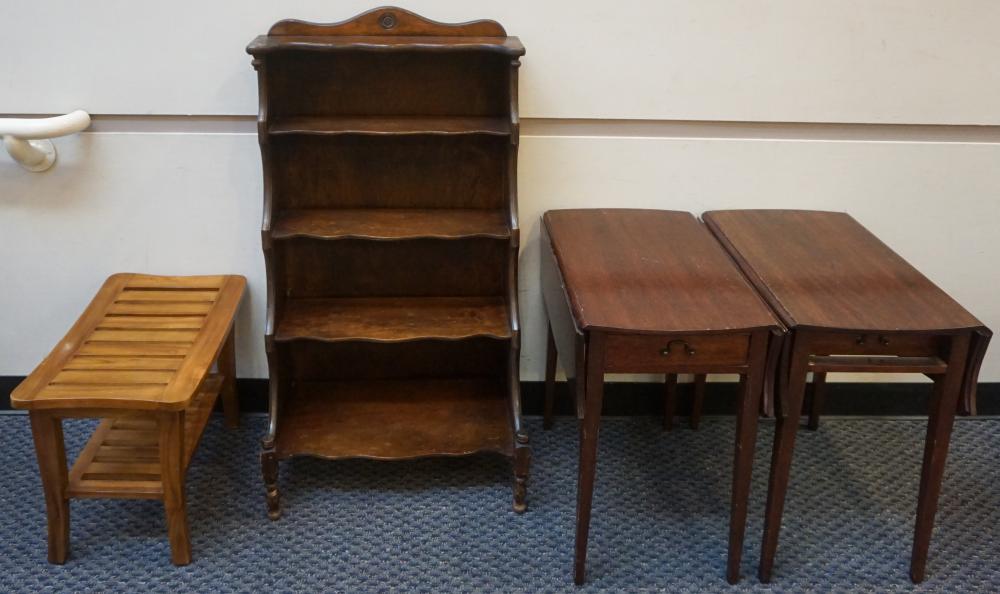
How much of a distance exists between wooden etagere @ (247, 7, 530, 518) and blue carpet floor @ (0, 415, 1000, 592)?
0.14 meters

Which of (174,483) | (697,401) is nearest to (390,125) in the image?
(174,483)

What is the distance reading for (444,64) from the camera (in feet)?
7.30

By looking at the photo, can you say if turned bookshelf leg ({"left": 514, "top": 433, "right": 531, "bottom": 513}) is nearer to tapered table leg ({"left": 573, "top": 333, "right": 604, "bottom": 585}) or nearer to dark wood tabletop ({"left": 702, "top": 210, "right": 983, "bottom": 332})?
tapered table leg ({"left": 573, "top": 333, "right": 604, "bottom": 585})

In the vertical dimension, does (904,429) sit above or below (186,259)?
below

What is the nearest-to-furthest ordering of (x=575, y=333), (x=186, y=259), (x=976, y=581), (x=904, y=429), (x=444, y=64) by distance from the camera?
(x=575, y=333) → (x=976, y=581) → (x=444, y=64) → (x=186, y=259) → (x=904, y=429)

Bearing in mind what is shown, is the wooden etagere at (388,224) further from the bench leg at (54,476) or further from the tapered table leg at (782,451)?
the tapered table leg at (782,451)

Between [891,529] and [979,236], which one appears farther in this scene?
[979,236]

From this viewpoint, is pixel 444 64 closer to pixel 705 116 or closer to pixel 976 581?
pixel 705 116

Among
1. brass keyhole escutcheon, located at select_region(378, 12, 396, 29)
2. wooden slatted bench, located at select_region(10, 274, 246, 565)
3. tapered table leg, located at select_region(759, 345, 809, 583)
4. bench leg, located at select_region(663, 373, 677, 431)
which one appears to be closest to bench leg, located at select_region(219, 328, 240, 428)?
wooden slatted bench, located at select_region(10, 274, 246, 565)

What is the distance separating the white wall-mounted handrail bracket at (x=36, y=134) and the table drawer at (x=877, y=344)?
1.80 meters

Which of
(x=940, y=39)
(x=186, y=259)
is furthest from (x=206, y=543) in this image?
(x=940, y=39)

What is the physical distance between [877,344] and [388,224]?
1143mm

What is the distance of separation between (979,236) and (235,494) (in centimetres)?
213

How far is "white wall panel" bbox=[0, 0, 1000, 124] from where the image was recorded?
220 cm
